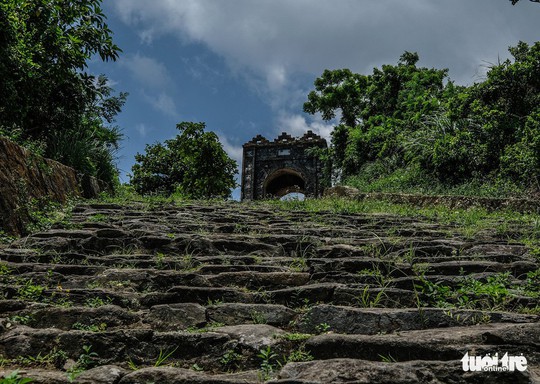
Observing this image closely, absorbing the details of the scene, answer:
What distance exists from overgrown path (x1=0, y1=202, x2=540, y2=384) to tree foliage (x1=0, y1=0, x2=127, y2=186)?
140 inches

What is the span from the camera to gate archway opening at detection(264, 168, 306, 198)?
28047 millimetres

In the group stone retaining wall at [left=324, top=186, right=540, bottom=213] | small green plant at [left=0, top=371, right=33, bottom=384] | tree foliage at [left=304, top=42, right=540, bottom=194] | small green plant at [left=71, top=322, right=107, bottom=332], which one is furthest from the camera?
tree foliage at [left=304, top=42, right=540, bottom=194]

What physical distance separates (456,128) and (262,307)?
12059mm

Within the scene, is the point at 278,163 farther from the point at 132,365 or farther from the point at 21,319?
the point at 132,365

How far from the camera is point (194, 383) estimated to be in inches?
82.1

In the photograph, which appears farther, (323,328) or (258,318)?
(258,318)

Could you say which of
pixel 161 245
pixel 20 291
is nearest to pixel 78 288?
pixel 20 291

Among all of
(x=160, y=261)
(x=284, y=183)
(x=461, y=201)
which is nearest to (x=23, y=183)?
(x=160, y=261)

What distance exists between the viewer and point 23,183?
603 cm

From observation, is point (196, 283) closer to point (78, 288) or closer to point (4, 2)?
point (78, 288)

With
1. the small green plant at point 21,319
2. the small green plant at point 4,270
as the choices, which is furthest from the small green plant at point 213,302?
the small green plant at point 4,270

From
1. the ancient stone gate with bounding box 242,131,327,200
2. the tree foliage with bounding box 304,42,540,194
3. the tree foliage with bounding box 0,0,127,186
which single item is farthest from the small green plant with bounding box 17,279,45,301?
the ancient stone gate with bounding box 242,131,327,200

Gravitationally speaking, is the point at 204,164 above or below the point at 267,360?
above

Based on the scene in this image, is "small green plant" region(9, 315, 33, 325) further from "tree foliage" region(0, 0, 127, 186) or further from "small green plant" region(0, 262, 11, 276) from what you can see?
"tree foliage" region(0, 0, 127, 186)
